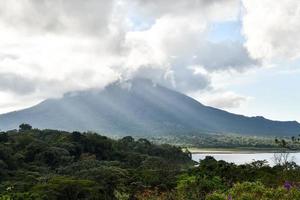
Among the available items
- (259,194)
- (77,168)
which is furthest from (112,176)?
(259,194)

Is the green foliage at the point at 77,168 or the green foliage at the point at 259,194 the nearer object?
the green foliage at the point at 259,194

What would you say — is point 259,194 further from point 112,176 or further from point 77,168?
point 77,168

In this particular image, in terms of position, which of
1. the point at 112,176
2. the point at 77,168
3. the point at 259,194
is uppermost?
the point at 77,168

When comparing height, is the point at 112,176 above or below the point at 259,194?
above

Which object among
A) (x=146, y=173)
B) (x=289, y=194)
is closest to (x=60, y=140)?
(x=146, y=173)

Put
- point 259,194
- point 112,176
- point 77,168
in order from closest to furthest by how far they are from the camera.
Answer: point 259,194
point 112,176
point 77,168

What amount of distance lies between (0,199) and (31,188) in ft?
39.7

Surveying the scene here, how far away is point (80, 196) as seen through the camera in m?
34.0

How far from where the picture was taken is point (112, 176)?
37812 mm

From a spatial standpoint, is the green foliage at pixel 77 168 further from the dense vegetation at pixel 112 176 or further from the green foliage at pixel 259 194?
the green foliage at pixel 259 194

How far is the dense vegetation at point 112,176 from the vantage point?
1648 centimetres

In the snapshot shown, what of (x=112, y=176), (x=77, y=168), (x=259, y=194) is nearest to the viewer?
(x=259, y=194)

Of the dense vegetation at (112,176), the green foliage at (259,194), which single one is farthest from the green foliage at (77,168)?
the green foliage at (259,194)

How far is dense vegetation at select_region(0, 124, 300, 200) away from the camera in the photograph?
1648 cm
